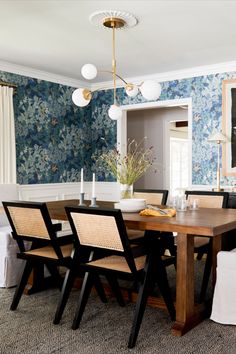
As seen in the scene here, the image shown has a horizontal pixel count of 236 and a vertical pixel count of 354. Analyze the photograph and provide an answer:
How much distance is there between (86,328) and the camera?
9.24 feet

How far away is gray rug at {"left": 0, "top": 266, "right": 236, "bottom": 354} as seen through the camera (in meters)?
2.50

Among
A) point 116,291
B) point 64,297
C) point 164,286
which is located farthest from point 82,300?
point 164,286

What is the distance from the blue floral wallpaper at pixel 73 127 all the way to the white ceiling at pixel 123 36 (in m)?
0.33

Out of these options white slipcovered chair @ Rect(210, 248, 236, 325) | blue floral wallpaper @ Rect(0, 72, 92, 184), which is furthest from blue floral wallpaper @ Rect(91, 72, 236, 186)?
white slipcovered chair @ Rect(210, 248, 236, 325)

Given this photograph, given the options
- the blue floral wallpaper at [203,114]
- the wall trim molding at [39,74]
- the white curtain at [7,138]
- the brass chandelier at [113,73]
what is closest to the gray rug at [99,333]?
the brass chandelier at [113,73]

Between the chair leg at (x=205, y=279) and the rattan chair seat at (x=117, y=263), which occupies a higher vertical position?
the rattan chair seat at (x=117, y=263)

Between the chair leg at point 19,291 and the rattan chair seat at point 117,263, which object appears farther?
the chair leg at point 19,291

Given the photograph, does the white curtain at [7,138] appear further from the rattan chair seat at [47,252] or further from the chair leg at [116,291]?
the chair leg at [116,291]

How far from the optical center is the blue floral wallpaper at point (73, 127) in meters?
5.58

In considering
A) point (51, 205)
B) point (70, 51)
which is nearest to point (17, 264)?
point (51, 205)

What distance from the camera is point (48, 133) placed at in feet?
19.9

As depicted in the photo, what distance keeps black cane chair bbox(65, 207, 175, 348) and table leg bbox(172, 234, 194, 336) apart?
A: 6.8 inches

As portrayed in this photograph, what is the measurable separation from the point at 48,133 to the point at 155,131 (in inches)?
A: 101

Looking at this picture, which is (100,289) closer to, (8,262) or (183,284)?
(183,284)
